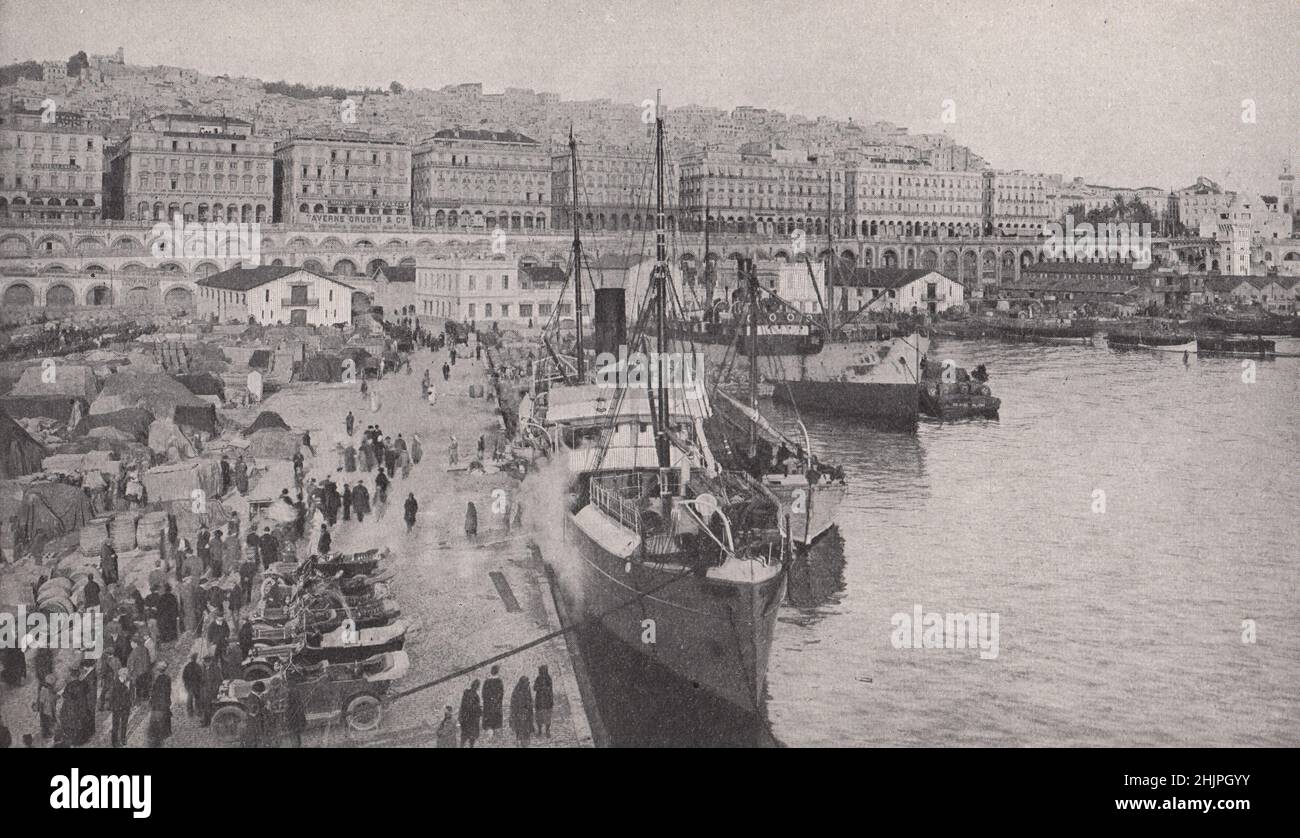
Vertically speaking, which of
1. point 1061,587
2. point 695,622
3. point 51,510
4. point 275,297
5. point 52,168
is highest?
point 52,168

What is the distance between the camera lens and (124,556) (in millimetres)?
6406

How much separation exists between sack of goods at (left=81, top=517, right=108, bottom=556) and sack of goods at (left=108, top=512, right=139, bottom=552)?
33 millimetres

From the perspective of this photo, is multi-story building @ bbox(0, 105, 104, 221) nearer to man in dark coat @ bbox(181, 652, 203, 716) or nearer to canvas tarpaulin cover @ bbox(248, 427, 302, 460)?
canvas tarpaulin cover @ bbox(248, 427, 302, 460)

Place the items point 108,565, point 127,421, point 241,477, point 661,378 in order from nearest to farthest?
1. point 108,565
2. point 661,378
3. point 241,477
4. point 127,421

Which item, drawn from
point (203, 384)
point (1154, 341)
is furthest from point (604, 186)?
point (1154, 341)

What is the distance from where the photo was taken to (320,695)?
5230mm

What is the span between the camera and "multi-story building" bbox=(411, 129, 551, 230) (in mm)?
10773

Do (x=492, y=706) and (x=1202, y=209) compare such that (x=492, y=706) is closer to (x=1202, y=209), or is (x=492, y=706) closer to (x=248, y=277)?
(x=248, y=277)

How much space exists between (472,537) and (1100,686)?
135 inches

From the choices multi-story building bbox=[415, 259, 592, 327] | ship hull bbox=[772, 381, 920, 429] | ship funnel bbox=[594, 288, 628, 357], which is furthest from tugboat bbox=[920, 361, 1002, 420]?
ship funnel bbox=[594, 288, 628, 357]

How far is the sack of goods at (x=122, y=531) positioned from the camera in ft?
21.3

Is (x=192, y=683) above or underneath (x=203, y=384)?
underneath

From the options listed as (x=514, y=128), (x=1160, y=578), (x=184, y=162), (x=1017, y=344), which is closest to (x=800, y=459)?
(x=1160, y=578)

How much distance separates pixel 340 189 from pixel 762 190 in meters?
5.00
